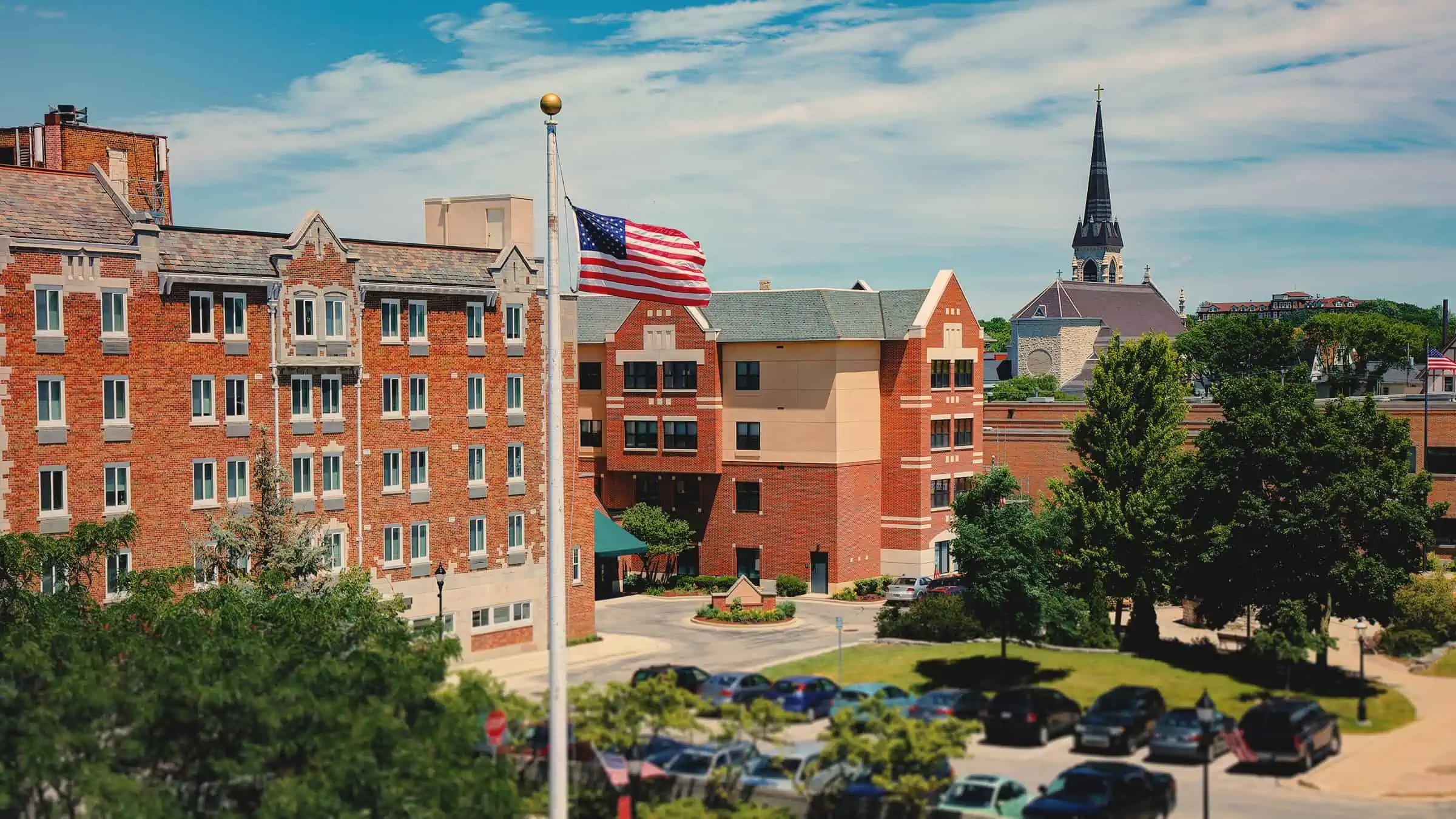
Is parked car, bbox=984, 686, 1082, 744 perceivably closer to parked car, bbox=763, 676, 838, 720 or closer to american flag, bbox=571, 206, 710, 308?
parked car, bbox=763, 676, 838, 720

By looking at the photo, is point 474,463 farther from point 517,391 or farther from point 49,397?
point 49,397

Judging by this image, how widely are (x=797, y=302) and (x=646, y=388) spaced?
9.37 metres

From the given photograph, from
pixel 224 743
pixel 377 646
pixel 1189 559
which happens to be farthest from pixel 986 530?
pixel 224 743

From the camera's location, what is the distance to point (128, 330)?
45.9 m

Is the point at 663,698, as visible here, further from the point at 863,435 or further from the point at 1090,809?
the point at 863,435

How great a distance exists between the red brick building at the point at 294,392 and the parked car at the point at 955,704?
1451cm

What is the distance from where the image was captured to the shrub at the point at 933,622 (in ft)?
174

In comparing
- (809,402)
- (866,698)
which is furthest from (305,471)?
(809,402)

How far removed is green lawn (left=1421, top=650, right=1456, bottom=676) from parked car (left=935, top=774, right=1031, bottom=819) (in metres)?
22.1

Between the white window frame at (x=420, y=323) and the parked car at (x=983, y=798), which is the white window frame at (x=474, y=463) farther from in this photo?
the parked car at (x=983, y=798)

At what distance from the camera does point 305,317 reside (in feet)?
165

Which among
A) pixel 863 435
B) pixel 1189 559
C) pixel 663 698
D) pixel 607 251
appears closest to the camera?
pixel 607 251

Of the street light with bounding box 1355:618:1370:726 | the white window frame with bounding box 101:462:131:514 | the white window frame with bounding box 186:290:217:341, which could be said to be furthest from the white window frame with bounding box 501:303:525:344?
the street light with bounding box 1355:618:1370:726

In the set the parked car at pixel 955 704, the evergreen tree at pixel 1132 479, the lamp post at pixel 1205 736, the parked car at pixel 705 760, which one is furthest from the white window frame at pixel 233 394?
the lamp post at pixel 1205 736
